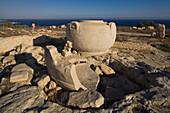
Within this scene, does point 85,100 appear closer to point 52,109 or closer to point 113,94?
point 52,109

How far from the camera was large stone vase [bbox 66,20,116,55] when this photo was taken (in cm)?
491

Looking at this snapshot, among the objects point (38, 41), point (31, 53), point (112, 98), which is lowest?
point (112, 98)

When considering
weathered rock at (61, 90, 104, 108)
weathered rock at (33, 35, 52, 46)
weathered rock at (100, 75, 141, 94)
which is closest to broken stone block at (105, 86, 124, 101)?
weathered rock at (100, 75, 141, 94)

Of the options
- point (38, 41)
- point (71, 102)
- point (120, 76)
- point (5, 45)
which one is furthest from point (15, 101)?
point (38, 41)

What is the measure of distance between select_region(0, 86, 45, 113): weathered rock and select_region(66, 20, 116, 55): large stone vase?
2791 millimetres

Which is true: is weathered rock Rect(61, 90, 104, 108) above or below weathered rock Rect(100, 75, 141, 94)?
above

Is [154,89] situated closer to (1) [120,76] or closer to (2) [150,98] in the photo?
(2) [150,98]

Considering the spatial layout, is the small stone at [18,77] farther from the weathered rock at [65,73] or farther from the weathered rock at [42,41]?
the weathered rock at [42,41]

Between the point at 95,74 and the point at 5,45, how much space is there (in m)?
5.19

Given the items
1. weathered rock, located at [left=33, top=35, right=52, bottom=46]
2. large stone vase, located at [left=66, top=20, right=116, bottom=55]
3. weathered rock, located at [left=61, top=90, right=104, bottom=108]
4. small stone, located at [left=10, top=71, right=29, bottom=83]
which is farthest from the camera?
weathered rock, located at [left=33, top=35, right=52, bottom=46]

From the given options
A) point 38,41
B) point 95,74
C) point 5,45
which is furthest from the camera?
point 38,41

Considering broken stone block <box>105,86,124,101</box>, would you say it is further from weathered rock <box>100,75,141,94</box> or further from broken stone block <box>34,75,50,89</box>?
broken stone block <box>34,75,50,89</box>

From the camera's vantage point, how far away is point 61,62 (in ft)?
10.9

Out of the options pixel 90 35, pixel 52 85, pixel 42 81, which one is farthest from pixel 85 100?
pixel 90 35
